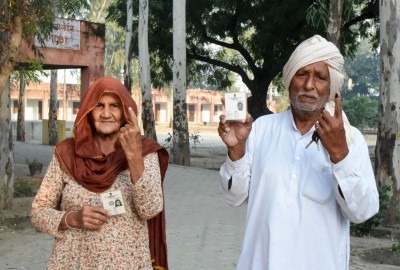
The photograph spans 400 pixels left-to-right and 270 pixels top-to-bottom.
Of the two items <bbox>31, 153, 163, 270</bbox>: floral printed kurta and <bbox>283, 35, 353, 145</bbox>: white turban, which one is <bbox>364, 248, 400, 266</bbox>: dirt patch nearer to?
<bbox>31, 153, 163, 270</bbox>: floral printed kurta

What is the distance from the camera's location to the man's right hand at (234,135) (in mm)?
2773

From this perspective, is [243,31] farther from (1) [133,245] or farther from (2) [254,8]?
(1) [133,245]

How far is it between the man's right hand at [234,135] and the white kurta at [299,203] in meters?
0.04

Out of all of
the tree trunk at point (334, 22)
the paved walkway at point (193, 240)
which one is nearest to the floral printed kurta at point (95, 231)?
the paved walkway at point (193, 240)

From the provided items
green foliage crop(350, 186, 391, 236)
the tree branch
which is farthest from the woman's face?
the tree branch

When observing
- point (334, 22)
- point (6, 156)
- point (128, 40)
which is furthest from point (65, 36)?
point (334, 22)

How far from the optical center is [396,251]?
26.5ft

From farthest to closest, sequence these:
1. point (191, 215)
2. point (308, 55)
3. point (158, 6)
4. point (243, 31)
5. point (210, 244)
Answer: point (243, 31) → point (158, 6) → point (191, 215) → point (210, 244) → point (308, 55)

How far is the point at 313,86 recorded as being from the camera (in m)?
2.69

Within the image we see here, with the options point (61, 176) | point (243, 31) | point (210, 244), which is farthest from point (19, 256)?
point (243, 31)

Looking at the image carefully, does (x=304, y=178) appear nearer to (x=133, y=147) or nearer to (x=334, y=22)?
(x=133, y=147)

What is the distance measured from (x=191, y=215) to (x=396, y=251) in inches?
139

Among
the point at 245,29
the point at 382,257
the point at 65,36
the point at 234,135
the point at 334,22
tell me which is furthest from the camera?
the point at 245,29

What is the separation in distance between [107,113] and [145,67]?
1735cm
